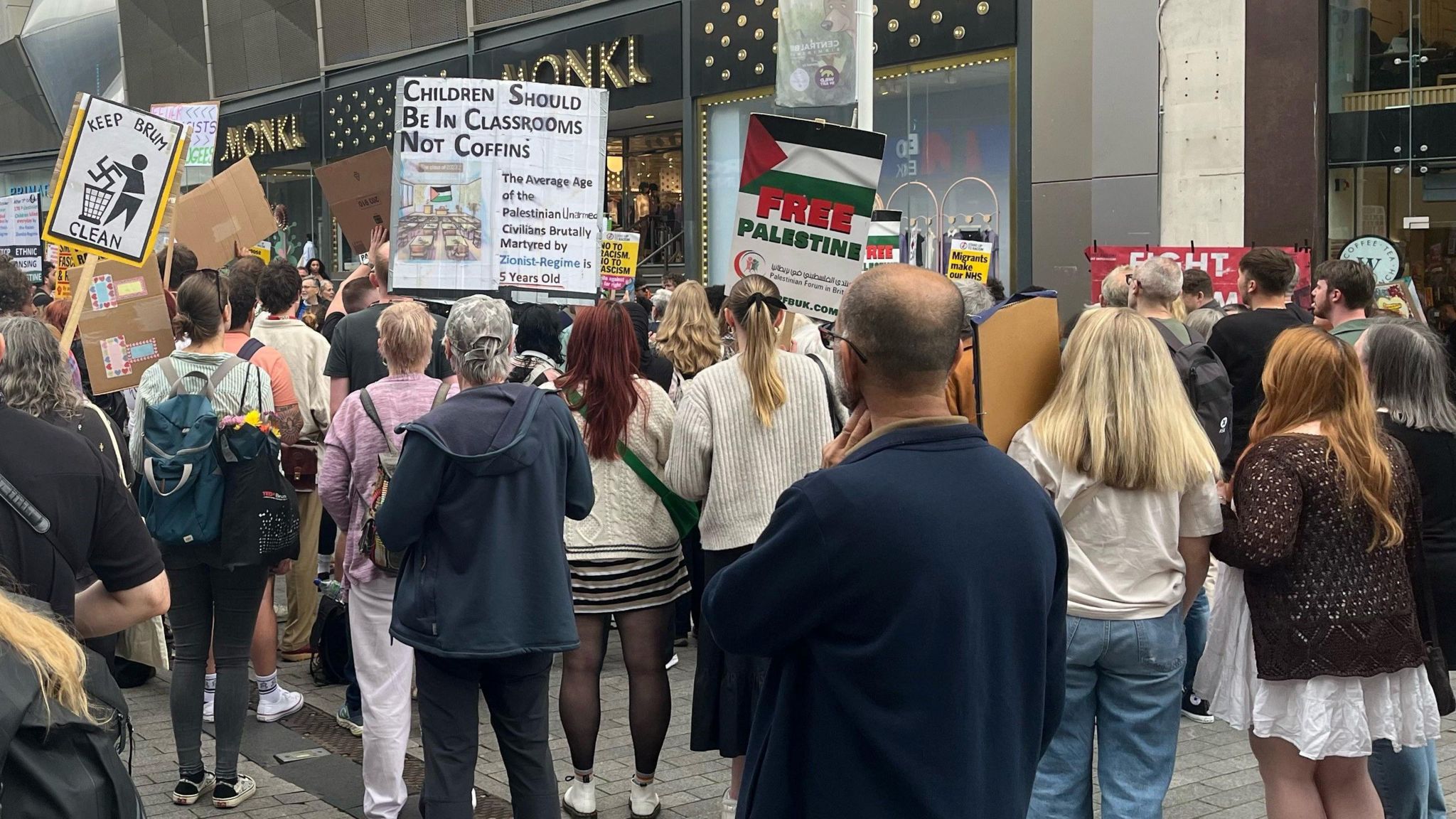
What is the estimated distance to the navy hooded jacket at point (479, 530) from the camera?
448cm

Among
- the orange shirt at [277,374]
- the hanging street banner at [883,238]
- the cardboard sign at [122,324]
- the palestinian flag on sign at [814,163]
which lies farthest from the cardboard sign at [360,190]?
the palestinian flag on sign at [814,163]

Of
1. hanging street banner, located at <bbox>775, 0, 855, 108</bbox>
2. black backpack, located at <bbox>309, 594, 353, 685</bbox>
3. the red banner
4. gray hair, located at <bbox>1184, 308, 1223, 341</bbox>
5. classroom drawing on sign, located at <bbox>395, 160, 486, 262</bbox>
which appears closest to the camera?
classroom drawing on sign, located at <bbox>395, 160, 486, 262</bbox>

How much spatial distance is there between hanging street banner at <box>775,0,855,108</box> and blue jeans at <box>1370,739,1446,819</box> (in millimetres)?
5547

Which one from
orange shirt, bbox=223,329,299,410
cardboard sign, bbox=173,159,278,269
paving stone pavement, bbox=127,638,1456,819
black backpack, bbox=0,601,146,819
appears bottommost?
paving stone pavement, bbox=127,638,1456,819

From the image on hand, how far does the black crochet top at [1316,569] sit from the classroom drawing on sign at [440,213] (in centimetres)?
435

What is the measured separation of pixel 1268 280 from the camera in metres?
7.87

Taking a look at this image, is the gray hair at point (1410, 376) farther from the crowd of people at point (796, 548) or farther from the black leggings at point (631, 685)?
the black leggings at point (631, 685)

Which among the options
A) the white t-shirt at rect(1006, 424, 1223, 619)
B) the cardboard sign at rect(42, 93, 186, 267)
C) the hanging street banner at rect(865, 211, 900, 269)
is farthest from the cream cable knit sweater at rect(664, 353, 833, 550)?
the hanging street banner at rect(865, 211, 900, 269)

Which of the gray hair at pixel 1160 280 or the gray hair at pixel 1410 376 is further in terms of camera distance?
the gray hair at pixel 1160 280

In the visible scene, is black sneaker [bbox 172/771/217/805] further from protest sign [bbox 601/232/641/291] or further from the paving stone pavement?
protest sign [bbox 601/232/641/291]

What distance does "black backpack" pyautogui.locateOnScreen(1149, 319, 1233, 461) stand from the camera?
6.47m

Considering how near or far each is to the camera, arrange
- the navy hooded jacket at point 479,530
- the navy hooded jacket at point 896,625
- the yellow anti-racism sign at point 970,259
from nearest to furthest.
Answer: the navy hooded jacket at point 896,625
the navy hooded jacket at point 479,530
the yellow anti-racism sign at point 970,259

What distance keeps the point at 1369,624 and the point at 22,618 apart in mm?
3618

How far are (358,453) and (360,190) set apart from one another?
166 inches
